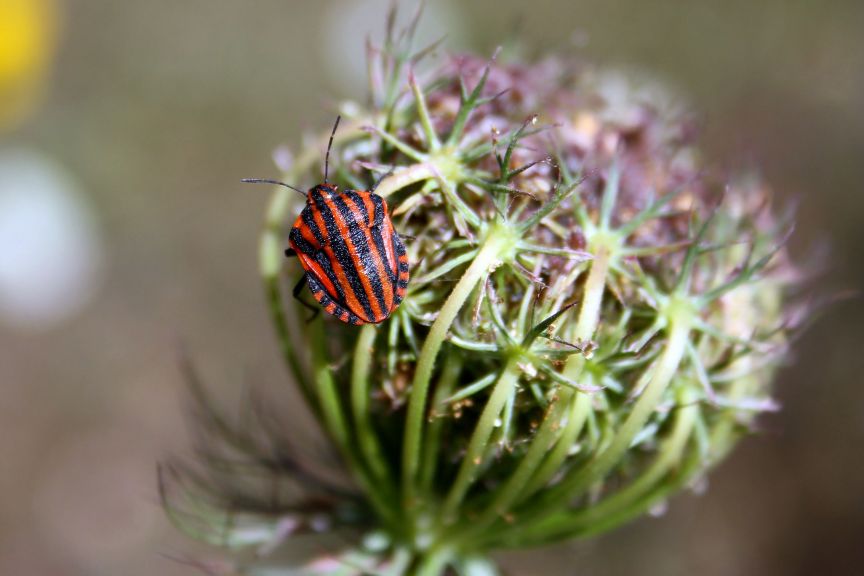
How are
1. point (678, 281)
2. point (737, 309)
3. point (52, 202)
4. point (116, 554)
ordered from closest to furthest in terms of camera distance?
point (678, 281) → point (737, 309) → point (116, 554) → point (52, 202)

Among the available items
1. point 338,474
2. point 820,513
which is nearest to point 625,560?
point 820,513

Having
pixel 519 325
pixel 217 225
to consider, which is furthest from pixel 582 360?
pixel 217 225

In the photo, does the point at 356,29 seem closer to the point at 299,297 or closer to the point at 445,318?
the point at 299,297

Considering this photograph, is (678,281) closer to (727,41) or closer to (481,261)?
(481,261)

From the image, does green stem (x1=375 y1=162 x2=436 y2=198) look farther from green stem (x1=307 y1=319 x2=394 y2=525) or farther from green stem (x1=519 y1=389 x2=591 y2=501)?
green stem (x1=519 y1=389 x2=591 y2=501)

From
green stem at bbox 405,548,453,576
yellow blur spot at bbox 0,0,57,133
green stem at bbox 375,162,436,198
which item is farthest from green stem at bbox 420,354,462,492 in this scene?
yellow blur spot at bbox 0,0,57,133

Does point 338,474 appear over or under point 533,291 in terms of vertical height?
under

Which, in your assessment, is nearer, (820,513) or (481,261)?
(481,261)
